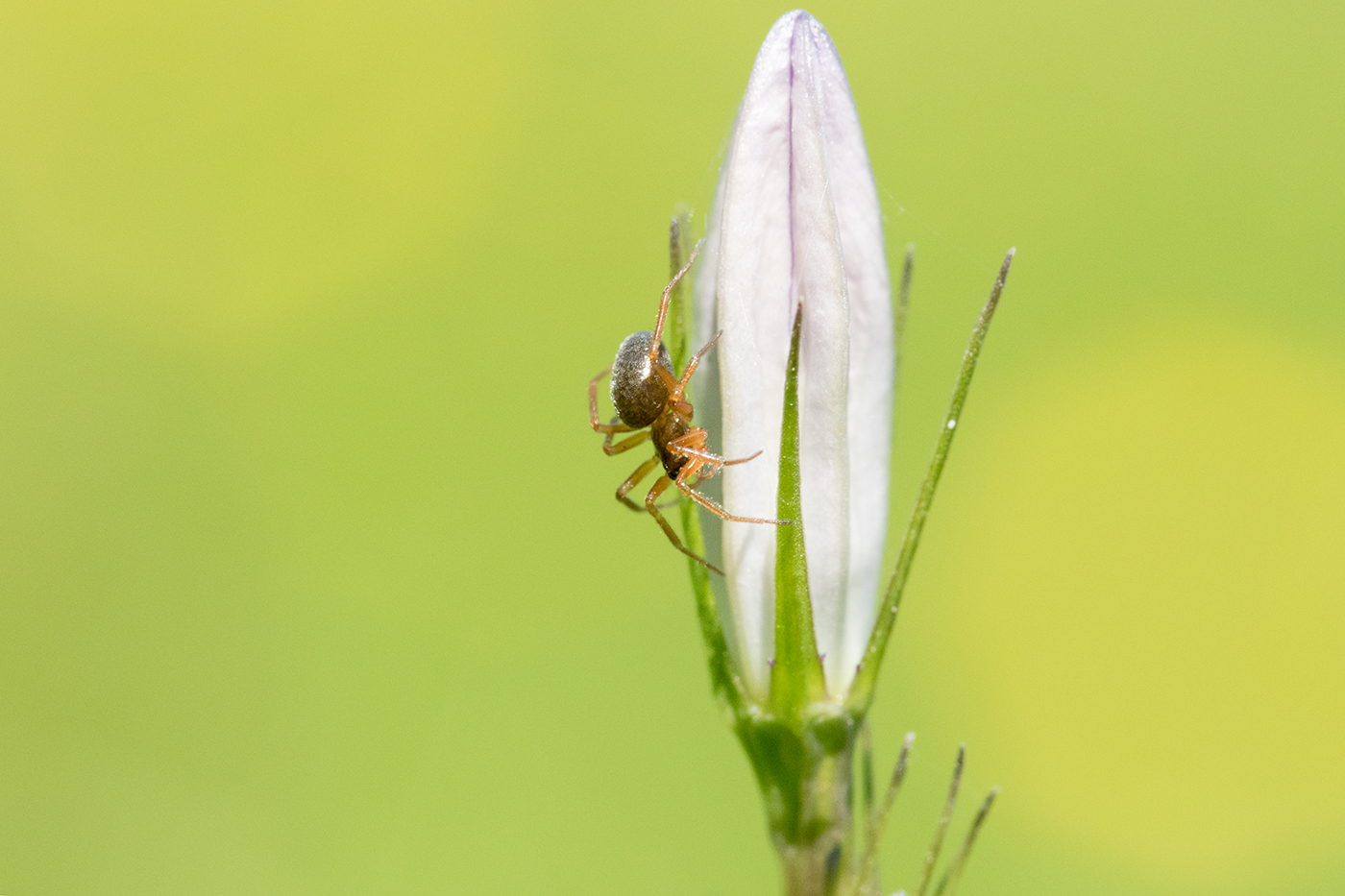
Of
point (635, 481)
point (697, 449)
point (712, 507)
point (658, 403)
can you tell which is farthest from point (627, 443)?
point (712, 507)

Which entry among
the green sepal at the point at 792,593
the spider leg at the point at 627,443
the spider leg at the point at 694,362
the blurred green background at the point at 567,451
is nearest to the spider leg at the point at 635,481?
the spider leg at the point at 627,443

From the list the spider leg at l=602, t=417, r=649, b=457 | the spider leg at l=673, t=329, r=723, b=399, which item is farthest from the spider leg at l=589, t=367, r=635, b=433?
the spider leg at l=673, t=329, r=723, b=399

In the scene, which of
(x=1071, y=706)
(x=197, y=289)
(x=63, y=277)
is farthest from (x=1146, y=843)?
(x=63, y=277)

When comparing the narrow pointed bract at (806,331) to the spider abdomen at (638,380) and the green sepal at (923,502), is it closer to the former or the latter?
the green sepal at (923,502)

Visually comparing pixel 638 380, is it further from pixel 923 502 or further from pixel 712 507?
pixel 923 502

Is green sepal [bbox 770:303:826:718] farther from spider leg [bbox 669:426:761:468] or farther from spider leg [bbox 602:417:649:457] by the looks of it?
spider leg [bbox 602:417:649:457]
